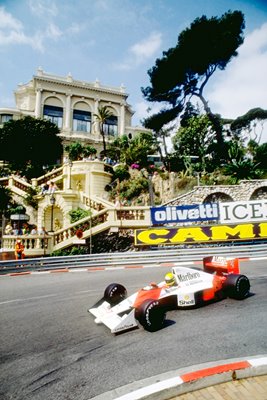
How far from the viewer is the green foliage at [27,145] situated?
3566 cm

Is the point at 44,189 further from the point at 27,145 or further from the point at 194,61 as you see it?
the point at 194,61

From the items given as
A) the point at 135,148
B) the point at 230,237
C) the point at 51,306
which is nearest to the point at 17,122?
the point at 135,148

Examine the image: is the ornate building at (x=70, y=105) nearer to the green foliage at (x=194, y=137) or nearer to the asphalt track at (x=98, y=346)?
the green foliage at (x=194, y=137)

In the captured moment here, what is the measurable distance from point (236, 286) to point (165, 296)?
6.47ft

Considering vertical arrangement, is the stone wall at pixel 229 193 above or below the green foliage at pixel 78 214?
above

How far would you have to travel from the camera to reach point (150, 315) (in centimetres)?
550

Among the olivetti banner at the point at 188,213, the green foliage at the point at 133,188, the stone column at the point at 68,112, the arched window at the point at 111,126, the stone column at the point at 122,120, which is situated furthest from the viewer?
the stone column at the point at 122,120

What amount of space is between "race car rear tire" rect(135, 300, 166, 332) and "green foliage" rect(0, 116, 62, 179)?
30.8m

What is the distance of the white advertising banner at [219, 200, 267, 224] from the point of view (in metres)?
15.8

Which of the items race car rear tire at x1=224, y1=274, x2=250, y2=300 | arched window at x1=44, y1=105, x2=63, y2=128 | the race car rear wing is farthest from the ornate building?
race car rear tire at x1=224, y1=274, x2=250, y2=300

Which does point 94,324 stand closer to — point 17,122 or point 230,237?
point 230,237

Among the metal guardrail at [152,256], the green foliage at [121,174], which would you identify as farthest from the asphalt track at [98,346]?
the green foliage at [121,174]

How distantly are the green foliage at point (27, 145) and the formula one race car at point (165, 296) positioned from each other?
29745mm

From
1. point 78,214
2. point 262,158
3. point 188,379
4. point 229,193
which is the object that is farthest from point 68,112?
point 188,379
